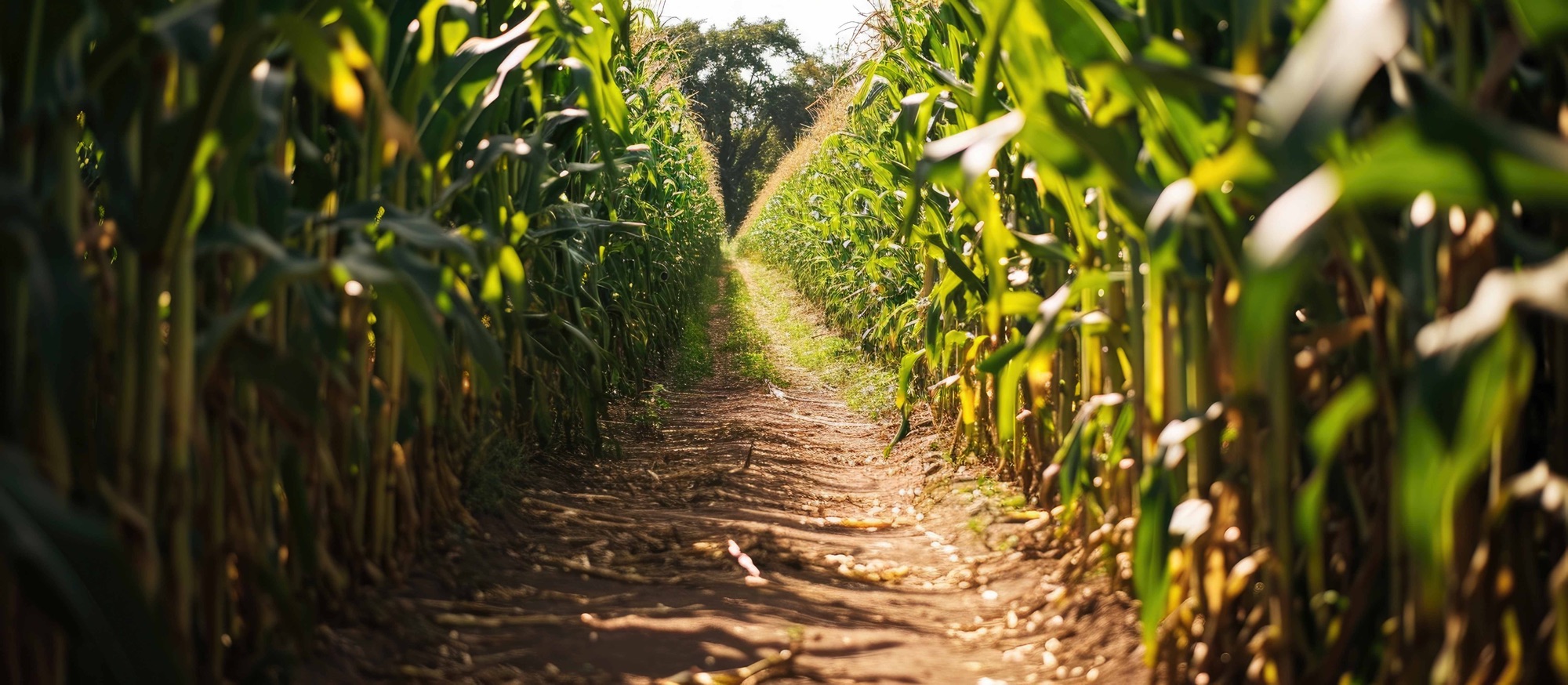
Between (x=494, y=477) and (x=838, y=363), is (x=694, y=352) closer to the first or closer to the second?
(x=838, y=363)

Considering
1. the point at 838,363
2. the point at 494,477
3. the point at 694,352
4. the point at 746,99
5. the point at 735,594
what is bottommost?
the point at 838,363

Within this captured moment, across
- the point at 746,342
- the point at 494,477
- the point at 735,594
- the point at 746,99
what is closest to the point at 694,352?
the point at 746,342

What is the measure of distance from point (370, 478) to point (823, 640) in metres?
0.93

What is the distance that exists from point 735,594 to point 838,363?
587cm

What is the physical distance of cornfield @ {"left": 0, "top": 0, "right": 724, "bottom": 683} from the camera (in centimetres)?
99

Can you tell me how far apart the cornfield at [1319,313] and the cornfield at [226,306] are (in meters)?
0.80

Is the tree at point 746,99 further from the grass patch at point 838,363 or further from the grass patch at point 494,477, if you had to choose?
the grass patch at point 494,477

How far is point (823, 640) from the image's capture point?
2.20 metres

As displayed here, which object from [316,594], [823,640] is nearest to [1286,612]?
[823,640]

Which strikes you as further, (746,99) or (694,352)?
(746,99)

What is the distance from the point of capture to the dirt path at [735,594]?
1995 millimetres

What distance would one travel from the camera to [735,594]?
2525 mm

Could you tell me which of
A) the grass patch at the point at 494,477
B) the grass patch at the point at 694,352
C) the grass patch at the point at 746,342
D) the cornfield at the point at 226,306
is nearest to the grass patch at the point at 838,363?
the grass patch at the point at 746,342

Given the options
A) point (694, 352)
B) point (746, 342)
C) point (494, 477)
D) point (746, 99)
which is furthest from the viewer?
point (746, 99)
